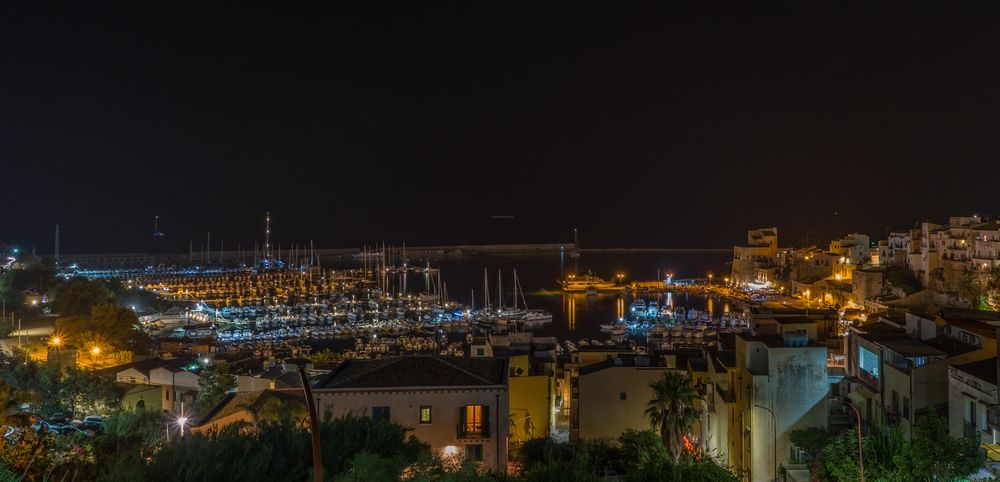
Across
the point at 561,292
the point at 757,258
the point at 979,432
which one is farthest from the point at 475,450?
the point at 561,292

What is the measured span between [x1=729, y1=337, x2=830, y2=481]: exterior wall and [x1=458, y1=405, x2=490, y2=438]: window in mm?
3964

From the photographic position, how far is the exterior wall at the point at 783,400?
31.9 ft

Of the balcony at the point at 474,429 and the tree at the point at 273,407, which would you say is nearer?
the balcony at the point at 474,429

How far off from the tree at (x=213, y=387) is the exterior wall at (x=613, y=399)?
6.76 meters

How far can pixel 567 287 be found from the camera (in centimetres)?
6359

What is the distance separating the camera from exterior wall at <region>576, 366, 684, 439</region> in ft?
41.8

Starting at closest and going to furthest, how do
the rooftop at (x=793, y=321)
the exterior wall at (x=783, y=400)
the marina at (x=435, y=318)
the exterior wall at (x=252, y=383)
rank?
1. the exterior wall at (x=783, y=400)
2. the rooftop at (x=793, y=321)
3. the exterior wall at (x=252, y=383)
4. the marina at (x=435, y=318)

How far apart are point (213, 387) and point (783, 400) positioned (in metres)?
10.4

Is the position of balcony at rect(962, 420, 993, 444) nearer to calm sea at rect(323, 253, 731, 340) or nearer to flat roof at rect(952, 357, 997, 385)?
flat roof at rect(952, 357, 997, 385)

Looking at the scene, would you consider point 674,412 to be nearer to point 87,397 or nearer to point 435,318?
point 87,397

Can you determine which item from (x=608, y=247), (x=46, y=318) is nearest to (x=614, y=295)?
(x=46, y=318)

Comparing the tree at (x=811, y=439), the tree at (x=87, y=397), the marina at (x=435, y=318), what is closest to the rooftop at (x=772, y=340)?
the tree at (x=811, y=439)

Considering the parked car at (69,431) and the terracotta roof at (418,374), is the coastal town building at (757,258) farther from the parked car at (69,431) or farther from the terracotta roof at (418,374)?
the parked car at (69,431)

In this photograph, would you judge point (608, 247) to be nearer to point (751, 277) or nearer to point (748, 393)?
point (751, 277)
